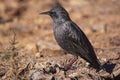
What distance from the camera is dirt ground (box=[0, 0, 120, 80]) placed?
37.6 feet

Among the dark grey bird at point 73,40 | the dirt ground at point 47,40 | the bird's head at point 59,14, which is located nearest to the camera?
the dirt ground at point 47,40

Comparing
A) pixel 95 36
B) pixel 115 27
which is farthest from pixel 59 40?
pixel 115 27

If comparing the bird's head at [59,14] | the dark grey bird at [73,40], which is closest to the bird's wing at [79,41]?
the dark grey bird at [73,40]

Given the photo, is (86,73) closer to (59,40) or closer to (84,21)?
(59,40)

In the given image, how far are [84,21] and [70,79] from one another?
8.20 metres

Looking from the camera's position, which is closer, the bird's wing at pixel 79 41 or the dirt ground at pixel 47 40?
the dirt ground at pixel 47 40

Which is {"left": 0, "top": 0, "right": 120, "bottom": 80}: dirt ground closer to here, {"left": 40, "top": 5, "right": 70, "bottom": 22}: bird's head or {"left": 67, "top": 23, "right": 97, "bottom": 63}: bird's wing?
{"left": 67, "top": 23, "right": 97, "bottom": 63}: bird's wing

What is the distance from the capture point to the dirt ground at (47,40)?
11.5 metres

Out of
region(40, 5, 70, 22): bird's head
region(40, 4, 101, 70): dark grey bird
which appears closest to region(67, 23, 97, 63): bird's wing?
region(40, 4, 101, 70): dark grey bird

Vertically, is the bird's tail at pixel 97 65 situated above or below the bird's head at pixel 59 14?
below

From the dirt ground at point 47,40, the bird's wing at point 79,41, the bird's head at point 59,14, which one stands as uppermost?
the bird's head at point 59,14

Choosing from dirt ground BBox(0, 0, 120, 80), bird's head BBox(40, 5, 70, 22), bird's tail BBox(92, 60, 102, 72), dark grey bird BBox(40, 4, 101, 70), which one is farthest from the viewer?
bird's head BBox(40, 5, 70, 22)

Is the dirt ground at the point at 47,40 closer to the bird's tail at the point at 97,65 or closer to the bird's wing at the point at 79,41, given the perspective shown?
the bird's tail at the point at 97,65

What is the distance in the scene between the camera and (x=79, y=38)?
40.8ft
